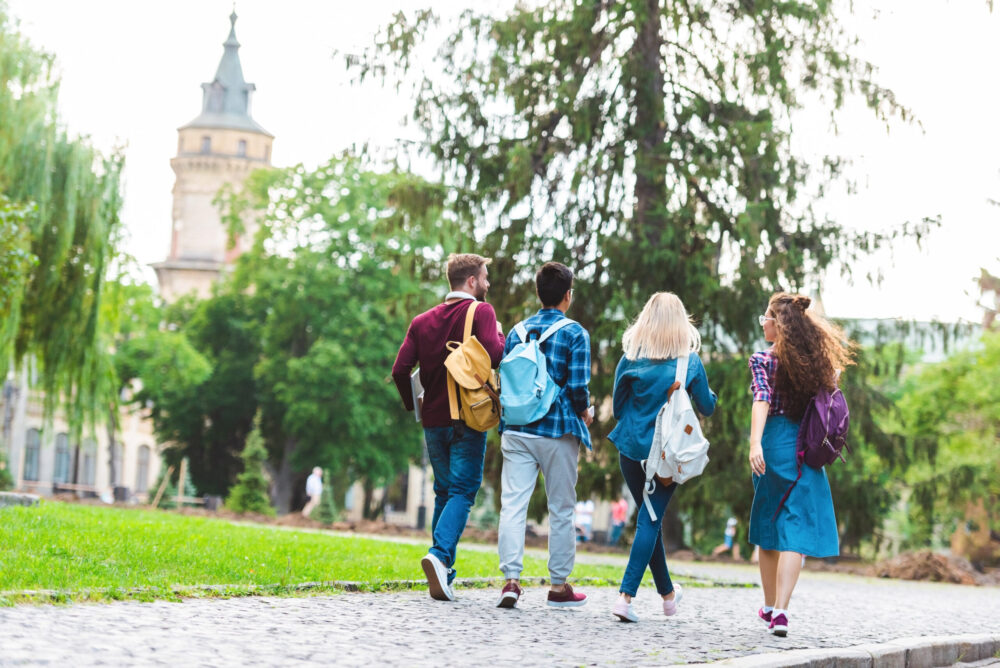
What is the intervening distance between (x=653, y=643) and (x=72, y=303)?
18.0m

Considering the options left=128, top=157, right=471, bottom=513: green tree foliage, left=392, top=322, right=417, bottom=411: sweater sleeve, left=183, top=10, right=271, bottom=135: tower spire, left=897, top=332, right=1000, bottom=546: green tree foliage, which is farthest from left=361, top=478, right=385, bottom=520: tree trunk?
left=392, top=322, right=417, bottom=411: sweater sleeve

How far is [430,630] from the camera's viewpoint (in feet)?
20.6

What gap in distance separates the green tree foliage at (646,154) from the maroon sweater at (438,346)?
10.5 metres

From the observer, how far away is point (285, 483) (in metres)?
42.2

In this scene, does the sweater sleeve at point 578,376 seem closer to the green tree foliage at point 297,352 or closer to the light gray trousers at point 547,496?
the light gray trousers at point 547,496

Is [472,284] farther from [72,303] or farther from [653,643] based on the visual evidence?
[72,303]

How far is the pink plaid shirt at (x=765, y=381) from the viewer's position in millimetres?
7367

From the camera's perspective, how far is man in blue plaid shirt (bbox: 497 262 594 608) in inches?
306

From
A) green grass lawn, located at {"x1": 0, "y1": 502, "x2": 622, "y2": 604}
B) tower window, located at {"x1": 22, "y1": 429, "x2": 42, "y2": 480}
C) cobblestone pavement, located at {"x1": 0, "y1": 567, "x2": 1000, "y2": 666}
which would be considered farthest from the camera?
tower window, located at {"x1": 22, "y1": 429, "x2": 42, "y2": 480}

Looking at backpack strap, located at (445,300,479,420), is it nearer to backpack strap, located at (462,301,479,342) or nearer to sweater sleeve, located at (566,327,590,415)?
backpack strap, located at (462,301,479,342)

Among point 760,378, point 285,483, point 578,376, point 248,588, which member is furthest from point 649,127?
point 285,483

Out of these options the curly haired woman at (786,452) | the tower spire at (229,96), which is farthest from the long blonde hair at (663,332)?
the tower spire at (229,96)

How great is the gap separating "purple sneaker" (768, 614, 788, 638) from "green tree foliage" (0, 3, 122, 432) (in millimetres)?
16056

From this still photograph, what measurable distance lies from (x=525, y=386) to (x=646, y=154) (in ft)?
38.3
